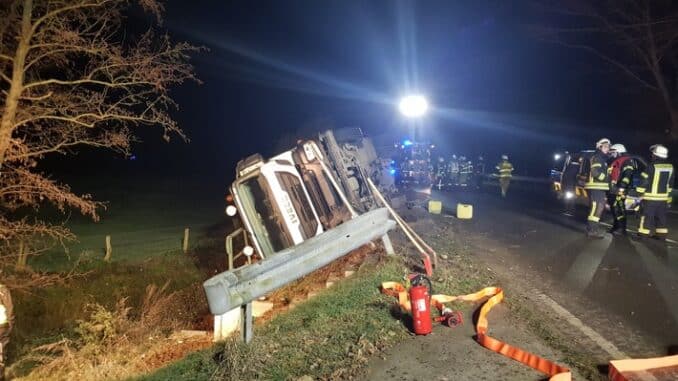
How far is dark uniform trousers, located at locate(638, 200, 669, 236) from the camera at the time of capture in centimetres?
928

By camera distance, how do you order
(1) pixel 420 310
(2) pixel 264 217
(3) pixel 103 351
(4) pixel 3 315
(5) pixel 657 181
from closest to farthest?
(4) pixel 3 315 → (1) pixel 420 310 → (3) pixel 103 351 → (2) pixel 264 217 → (5) pixel 657 181

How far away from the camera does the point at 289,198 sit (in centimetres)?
696

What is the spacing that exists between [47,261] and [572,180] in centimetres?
1267

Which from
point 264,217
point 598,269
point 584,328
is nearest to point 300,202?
point 264,217

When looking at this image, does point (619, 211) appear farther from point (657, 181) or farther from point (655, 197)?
point (657, 181)

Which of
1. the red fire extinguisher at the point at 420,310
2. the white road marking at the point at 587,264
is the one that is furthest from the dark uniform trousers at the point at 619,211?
the red fire extinguisher at the point at 420,310

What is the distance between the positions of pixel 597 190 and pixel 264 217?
Answer: 21.4 ft

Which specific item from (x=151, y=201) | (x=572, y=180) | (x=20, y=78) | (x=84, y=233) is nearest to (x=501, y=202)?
(x=572, y=180)

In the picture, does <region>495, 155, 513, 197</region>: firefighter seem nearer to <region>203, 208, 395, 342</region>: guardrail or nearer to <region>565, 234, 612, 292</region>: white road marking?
<region>565, 234, 612, 292</region>: white road marking

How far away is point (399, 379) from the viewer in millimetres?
3928

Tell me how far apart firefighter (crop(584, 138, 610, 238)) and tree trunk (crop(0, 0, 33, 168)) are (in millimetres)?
9555

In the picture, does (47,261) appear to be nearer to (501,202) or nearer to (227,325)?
(227,325)

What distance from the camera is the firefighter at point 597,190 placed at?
966 centimetres

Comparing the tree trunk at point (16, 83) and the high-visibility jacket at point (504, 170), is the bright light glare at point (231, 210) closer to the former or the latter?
the tree trunk at point (16, 83)
